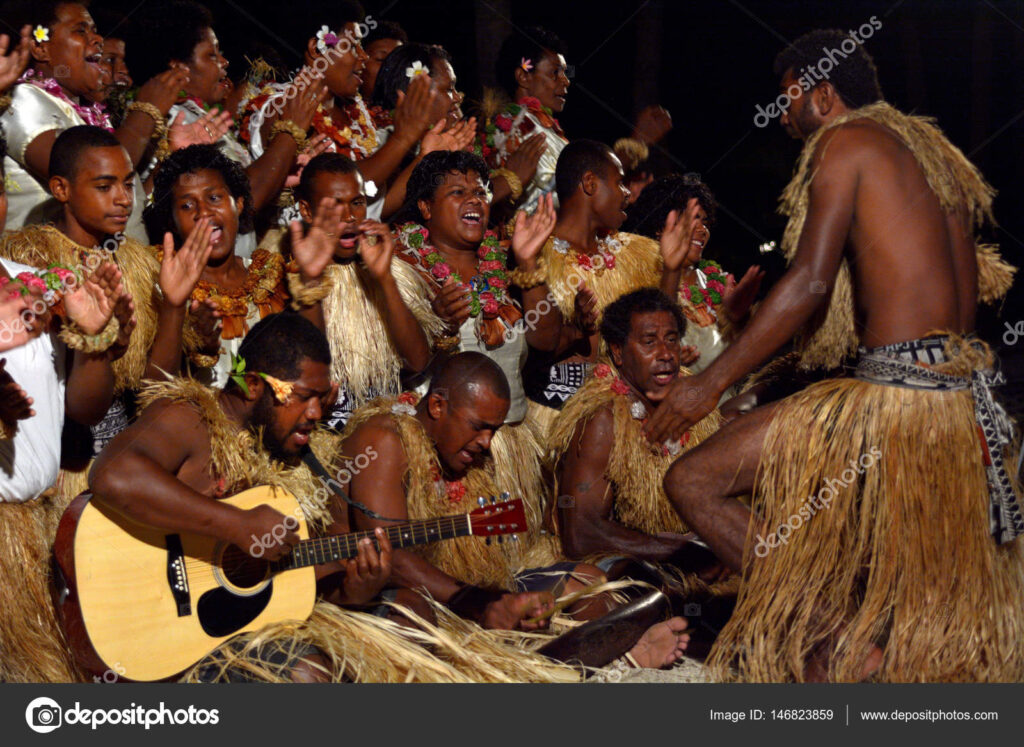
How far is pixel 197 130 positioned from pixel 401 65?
3.58 ft

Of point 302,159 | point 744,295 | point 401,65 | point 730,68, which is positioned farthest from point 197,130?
point 730,68

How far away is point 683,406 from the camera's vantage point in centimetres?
308

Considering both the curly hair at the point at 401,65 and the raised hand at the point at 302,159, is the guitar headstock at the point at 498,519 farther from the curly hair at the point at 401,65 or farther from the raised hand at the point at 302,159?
the curly hair at the point at 401,65

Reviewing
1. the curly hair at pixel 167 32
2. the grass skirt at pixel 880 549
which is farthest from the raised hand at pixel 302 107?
the grass skirt at pixel 880 549

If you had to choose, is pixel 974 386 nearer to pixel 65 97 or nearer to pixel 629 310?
pixel 629 310

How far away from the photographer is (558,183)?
4906 millimetres

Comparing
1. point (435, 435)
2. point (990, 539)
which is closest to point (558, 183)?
point (435, 435)

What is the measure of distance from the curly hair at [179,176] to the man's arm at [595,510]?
4.65ft

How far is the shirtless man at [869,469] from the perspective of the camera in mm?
2979

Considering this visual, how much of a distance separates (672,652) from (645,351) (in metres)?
1.10

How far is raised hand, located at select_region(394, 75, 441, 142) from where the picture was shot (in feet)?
14.7

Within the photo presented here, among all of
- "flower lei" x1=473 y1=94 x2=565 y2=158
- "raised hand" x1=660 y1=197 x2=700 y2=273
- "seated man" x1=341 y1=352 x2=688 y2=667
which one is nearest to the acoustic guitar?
"seated man" x1=341 y1=352 x2=688 y2=667

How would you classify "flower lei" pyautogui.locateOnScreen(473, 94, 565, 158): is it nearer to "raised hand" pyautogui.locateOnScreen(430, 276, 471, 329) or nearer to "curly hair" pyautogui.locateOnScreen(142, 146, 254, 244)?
"raised hand" pyautogui.locateOnScreen(430, 276, 471, 329)

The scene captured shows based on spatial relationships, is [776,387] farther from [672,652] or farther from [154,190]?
[154,190]
